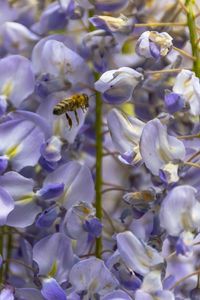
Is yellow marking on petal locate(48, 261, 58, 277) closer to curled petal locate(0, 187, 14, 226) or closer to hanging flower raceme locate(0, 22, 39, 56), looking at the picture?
curled petal locate(0, 187, 14, 226)

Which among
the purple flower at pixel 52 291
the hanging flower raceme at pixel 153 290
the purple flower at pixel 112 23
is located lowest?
the purple flower at pixel 52 291

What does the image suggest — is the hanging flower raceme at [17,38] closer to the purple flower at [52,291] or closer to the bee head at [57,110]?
the bee head at [57,110]

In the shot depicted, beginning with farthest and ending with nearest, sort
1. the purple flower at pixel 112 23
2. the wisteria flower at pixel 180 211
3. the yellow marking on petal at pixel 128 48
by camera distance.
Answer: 1. the yellow marking on petal at pixel 128 48
2. the purple flower at pixel 112 23
3. the wisteria flower at pixel 180 211

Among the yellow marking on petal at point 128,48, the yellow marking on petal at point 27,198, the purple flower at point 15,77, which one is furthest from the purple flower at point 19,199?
the yellow marking on petal at point 128,48

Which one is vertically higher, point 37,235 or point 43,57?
point 43,57

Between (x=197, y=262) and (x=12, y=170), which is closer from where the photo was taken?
(x=12, y=170)

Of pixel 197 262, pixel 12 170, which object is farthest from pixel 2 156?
pixel 197 262

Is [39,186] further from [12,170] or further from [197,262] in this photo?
[197,262]
